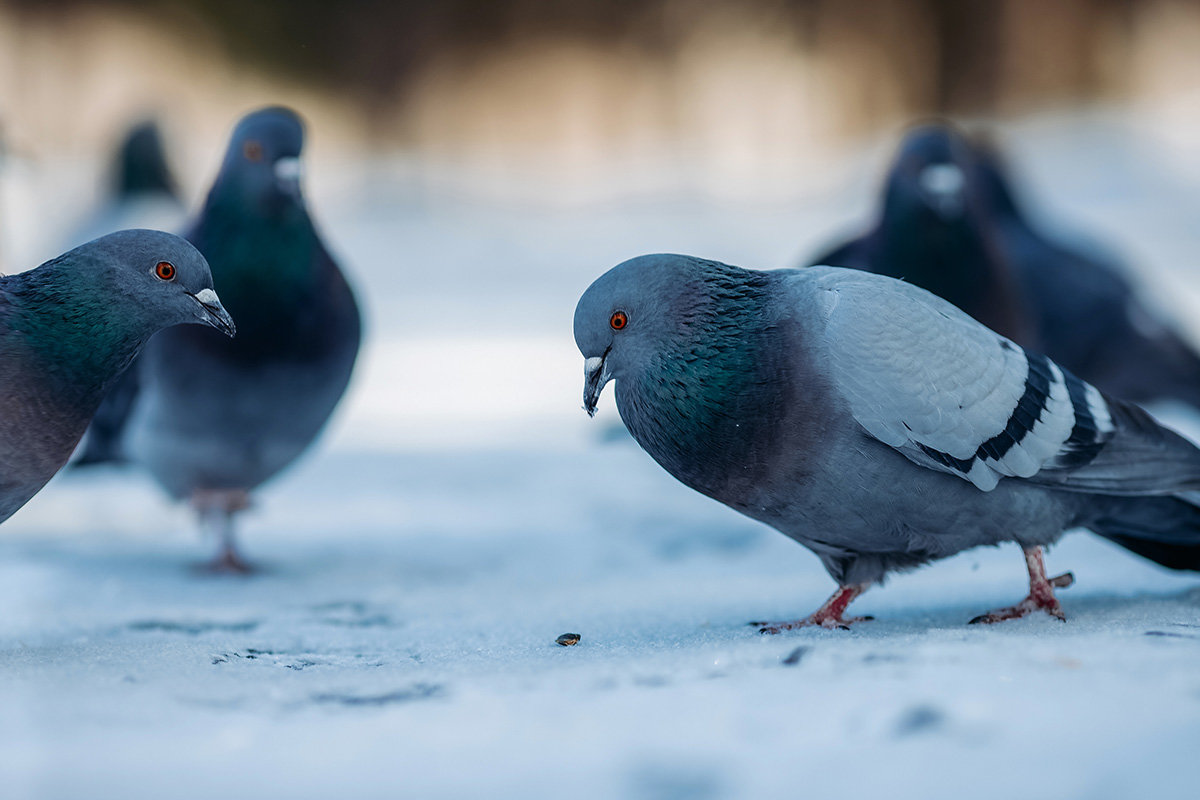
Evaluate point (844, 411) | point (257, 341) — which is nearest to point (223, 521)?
point (257, 341)

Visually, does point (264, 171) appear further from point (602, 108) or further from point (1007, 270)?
point (602, 108)

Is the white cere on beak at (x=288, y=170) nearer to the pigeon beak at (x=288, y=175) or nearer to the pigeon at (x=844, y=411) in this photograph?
the pigeon beak at (x=288, y=175)

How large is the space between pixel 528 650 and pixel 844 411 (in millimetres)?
771

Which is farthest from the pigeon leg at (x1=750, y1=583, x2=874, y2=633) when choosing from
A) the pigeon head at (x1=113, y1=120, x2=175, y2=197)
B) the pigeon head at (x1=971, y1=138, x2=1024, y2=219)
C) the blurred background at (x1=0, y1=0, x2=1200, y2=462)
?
the blurred background at (x1=0, y1=0, x2=1200, y2=462)

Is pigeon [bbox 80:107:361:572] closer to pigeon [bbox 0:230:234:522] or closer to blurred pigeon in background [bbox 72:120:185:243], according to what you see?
pigeon [bbox 0:230:234:522]

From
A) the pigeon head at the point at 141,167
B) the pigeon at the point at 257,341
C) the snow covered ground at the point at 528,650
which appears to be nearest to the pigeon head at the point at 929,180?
the snow covered ground at the point at 528,650

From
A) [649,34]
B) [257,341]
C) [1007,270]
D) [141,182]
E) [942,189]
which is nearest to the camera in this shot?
[257,341]

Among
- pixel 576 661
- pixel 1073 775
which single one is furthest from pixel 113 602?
pixel 1073 775

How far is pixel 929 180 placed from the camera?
391 centimetres

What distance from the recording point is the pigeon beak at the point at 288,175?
357cm

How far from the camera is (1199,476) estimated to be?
2688mm

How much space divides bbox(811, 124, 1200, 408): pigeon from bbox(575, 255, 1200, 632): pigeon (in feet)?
4.56

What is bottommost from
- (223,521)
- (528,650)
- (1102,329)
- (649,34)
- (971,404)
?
(223,521)

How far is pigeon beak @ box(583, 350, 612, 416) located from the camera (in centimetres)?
241
